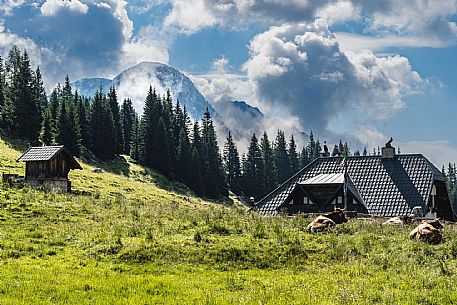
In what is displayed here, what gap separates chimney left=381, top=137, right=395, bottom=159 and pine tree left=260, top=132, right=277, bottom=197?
8218cm

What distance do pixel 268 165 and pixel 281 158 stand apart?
1607 centimetres

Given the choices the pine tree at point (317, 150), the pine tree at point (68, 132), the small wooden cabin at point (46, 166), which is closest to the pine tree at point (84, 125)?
the pine tree at point (68, 132)

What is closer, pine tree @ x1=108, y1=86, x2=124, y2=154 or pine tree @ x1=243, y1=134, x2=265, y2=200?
pine tree @ x1=108, y1=86, x2=124, y2=154

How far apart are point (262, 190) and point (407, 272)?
115523 mm

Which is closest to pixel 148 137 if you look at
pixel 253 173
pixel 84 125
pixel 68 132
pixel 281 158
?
pixel 84 125

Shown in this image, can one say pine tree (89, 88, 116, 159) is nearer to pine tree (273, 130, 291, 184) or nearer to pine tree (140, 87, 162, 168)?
pine tree (140, 87, 162, 168)

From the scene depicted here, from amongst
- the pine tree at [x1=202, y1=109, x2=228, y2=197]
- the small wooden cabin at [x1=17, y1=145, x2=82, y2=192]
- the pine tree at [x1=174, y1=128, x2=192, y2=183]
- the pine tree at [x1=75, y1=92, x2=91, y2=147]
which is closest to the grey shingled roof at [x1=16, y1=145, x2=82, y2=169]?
the small wooden cabin at [x1=17, y1=145, x2=82, y2=192]

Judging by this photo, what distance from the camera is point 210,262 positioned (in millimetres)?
21328

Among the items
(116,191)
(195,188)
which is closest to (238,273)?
(116,191)

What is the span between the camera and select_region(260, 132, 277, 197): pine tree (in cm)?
13635

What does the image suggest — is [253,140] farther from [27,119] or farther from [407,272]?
[407,272]

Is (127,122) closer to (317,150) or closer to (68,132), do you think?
(68,132)

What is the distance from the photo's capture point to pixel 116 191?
74.2m

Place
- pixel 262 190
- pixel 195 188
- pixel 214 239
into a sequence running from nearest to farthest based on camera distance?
pixel 214 239, pixel 195 188, pixel 262 190
